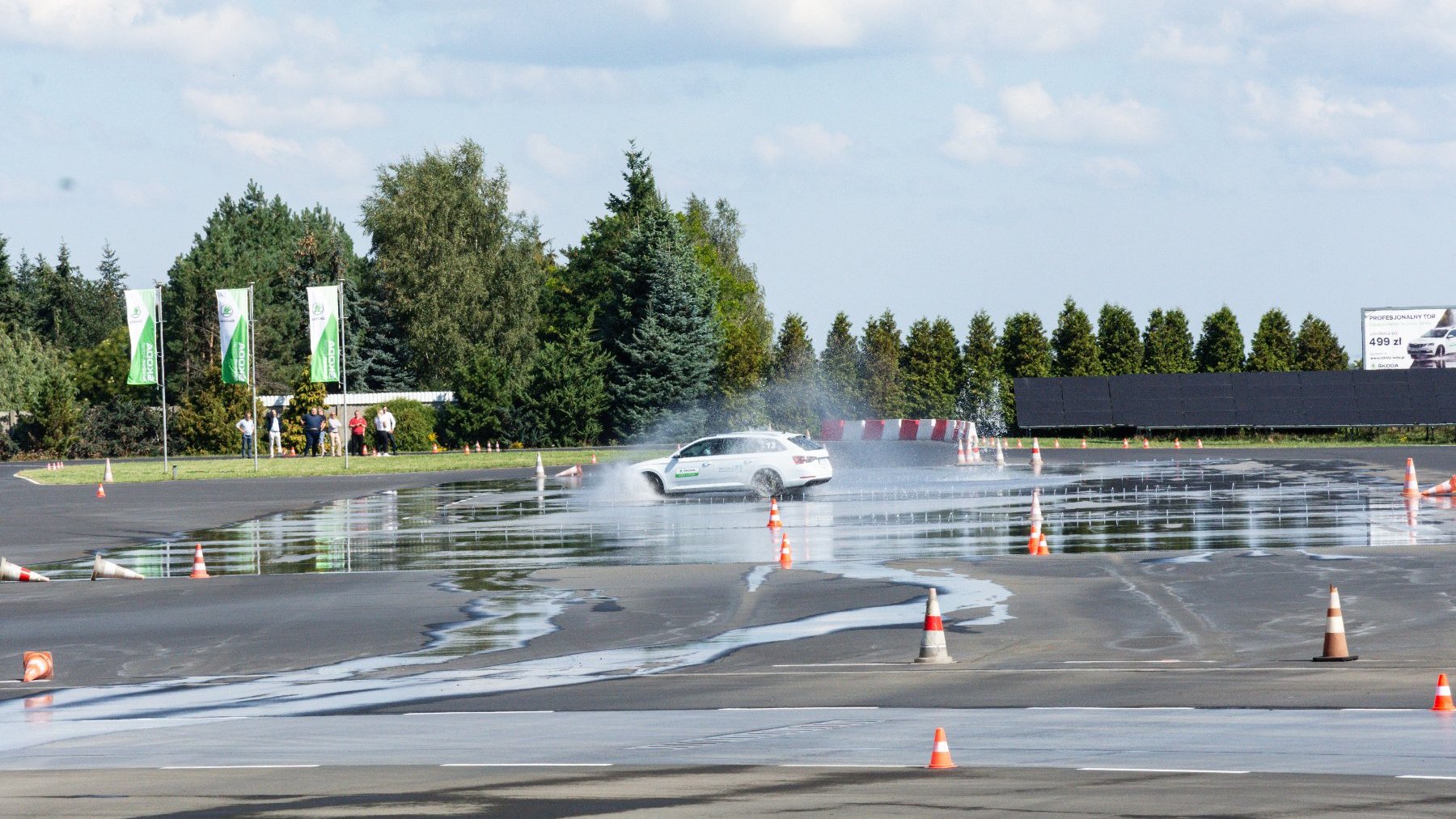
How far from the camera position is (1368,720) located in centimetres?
1044

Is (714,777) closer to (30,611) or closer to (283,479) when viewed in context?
(30,611)

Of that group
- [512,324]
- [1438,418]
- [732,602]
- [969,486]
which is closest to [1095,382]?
[1438,418]

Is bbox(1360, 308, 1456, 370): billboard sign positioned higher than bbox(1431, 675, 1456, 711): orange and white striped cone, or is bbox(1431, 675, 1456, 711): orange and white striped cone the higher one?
bbox(1360, 308, 1456, 370): billboard sign

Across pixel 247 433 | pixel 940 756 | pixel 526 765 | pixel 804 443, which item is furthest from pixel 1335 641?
pixel 247 433

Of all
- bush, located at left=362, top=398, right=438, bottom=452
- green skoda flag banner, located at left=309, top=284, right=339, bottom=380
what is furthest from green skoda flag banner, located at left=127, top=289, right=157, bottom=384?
bush, located at left=362, top=398, right=438, bottom=452

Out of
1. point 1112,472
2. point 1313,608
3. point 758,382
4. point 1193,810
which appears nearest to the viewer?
point 1193,810

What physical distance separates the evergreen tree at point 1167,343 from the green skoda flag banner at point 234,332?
38.8 m

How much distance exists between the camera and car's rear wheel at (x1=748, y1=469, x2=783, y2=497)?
110 ft

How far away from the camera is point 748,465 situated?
33531 millimetres

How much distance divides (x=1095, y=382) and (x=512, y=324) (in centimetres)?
4048

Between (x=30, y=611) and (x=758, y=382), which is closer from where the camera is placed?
(x=30, y=611)

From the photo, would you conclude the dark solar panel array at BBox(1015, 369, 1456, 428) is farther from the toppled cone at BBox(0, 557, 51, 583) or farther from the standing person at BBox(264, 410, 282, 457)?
the toppled cone at BBox(0, 557, 51, 583)

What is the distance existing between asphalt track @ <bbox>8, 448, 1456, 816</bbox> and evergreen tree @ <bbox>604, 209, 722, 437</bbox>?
158ft

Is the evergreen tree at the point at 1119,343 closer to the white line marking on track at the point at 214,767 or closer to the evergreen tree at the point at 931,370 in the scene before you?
the evergreen tree at the point at 931,370
